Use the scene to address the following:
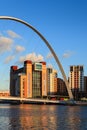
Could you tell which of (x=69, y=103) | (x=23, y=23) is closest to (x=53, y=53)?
(x=23, y=23)

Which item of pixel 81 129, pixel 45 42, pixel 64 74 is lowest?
pixel 81 129

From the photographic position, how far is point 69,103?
495 feet

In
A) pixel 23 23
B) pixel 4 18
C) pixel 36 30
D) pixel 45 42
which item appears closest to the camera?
pixel 4 18

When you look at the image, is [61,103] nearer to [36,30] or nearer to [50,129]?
[36,30]

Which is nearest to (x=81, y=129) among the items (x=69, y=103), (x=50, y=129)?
(x=50, y=129)

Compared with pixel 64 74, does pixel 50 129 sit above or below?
below

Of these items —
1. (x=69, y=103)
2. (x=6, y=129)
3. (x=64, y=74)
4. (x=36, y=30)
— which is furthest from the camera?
(x=69, y=103)

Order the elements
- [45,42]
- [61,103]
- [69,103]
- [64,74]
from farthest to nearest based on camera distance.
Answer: [61,103]
[69,103]
[64,74]
[45,42]

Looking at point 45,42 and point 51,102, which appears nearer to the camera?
point 45,42

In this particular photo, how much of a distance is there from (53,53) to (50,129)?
6610 cm

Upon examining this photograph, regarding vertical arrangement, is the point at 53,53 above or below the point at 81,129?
above

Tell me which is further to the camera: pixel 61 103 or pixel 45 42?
pixel 61 103

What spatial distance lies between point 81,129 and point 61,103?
121 m

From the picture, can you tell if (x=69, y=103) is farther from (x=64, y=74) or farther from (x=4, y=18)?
(x=4, y=18)
